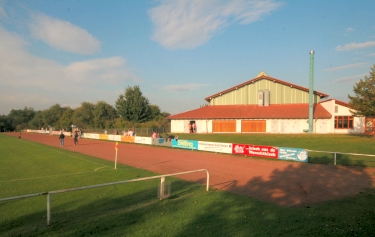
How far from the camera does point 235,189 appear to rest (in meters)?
10.9

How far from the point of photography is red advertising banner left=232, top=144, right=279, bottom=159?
63.0 ft

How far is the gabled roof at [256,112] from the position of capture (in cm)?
3928

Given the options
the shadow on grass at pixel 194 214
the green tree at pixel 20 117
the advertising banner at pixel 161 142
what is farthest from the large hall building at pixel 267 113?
the green tree at pixel 20 117

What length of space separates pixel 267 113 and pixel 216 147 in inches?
799

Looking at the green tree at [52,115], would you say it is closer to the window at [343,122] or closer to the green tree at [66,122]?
the green tree at [66,122]

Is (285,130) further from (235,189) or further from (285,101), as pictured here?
(235,189)

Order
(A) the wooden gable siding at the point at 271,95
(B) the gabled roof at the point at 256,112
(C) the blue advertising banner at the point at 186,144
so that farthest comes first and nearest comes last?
(A) the wooden gable siding at the point at 271,95 < (B) the gabled roof at the point at 256,112 < (C) the blue advertising banner at the point at 186,144

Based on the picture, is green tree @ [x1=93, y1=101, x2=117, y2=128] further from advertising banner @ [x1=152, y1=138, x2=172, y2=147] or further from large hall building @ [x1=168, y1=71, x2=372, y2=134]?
advertising banner @ [x1=152, y1=138, x2=172, y2=147]

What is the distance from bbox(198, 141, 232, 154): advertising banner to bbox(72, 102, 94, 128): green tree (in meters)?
63.6

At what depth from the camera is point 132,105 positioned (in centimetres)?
4912

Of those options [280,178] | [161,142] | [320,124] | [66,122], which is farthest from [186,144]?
[66,122]

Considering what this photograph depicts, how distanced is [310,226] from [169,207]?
12.1ft

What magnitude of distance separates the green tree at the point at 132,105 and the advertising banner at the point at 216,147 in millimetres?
26584

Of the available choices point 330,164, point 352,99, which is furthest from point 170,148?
point 352,99
